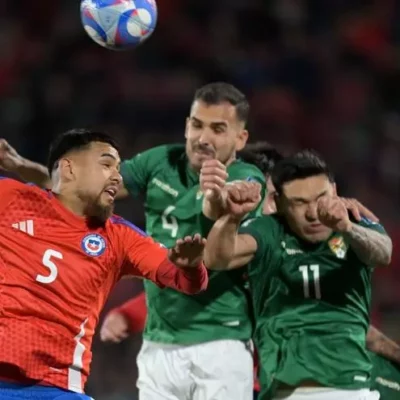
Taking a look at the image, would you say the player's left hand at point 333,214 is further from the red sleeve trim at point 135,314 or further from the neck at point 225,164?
the red sleeve trim at point 135,314

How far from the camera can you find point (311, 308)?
4.72 metres

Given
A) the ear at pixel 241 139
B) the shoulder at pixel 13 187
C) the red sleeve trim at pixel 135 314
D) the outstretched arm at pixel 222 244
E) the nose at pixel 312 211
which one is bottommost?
the red sleeve trim at pixel 135 314

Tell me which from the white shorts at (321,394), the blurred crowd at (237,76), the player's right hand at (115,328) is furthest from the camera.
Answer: the blurred crowd at (237,76)

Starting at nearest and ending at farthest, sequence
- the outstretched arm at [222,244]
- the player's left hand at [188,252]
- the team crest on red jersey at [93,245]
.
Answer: the player's left hand at [188,252], the team crest on red jersey at [93,245], the outstretched arm at [222,244]

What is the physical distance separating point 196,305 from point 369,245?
81cm

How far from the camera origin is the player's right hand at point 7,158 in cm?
478

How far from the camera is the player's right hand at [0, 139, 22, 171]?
4781 millimetres

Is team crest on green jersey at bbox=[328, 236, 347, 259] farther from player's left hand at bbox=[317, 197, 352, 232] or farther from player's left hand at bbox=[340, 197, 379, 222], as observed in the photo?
player's left hand at bbox=[317, 197, 352, 232]

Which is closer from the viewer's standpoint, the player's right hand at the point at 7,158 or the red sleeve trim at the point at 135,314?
the player's right hand at the point at 7,158

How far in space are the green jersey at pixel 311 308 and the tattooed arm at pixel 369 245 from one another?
0.28 feet

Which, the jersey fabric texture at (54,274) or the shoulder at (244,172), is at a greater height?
the shoulder at (244,172)

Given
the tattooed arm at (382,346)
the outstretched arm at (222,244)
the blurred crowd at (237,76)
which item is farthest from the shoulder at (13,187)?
the blurred crowd at (237,76)

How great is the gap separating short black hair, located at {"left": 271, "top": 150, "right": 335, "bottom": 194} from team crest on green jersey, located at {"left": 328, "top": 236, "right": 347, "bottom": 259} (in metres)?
0.25

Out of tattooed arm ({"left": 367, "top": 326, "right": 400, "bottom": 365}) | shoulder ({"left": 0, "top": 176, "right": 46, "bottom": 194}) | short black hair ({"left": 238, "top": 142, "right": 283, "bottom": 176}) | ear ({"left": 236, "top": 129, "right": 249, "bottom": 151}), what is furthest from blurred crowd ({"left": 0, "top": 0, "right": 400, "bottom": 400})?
shoulder ({"left": 0, "top": 176, "right": 46, "bottom": 194})
